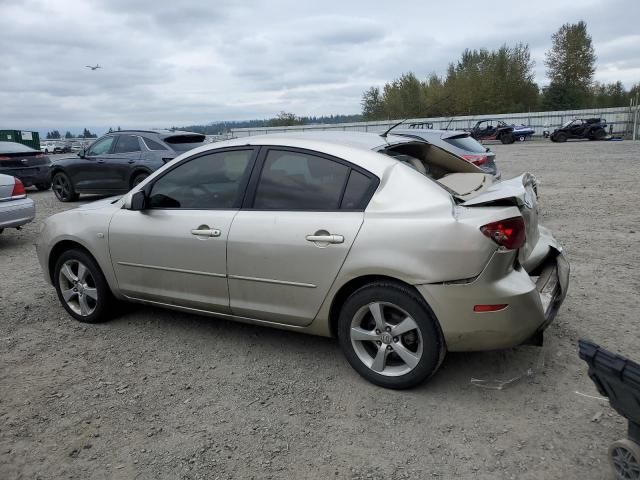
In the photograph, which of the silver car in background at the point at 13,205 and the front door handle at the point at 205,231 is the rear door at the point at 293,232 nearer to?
the front door handle at the point at 205,231

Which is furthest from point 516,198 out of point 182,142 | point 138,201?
point 182,142

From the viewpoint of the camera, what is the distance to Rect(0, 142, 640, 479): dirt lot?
106 inches

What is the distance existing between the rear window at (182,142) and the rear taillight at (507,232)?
866 centimetres

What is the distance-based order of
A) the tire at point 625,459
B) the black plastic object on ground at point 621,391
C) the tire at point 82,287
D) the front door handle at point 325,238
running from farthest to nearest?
the tire at point 82,287 < the front door handle at point 325,238 < the tire at point 625,459 < the black plastic object on ground at point 621,391

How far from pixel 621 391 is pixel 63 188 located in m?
12.9

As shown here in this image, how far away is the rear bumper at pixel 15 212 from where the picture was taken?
24.6ft

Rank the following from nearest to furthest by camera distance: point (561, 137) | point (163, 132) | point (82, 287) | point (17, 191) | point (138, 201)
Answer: point (138, 201) < point (82, 287) < point (17, 191) < point (163, 132) < point (561, 137)

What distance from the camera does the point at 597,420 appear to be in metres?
2.93

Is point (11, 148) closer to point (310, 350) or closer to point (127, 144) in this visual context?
point (127, 144)

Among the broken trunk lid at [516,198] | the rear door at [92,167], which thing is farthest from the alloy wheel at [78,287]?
the rear door at [92,167]

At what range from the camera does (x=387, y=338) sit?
10.7 ft

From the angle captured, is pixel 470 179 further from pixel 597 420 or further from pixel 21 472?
pixel 21 472

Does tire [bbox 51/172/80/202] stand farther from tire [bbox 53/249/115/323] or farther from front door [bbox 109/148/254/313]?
front door [bbox 109/148/254/313]

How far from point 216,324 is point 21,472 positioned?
1986 mm
